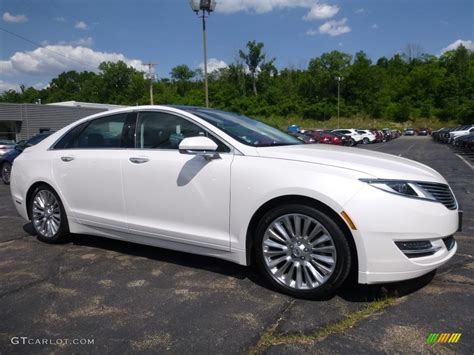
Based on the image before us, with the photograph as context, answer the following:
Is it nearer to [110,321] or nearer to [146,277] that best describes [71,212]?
[146,277]

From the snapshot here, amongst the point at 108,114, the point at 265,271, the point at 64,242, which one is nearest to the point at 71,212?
the point at 64,242

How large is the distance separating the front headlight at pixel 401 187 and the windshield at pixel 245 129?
1.08 metres

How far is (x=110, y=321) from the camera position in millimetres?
2943

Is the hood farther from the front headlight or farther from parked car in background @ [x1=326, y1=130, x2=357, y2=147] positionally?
parked car in background @ [x1=326, y1=130, x2=357, y2=147]

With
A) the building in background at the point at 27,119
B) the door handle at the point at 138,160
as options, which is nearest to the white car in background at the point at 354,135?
the building in background at the point at 27,119

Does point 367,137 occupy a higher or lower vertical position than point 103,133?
lower

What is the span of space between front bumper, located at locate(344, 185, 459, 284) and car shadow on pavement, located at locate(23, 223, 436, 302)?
33cm

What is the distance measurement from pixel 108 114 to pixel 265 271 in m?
2.36

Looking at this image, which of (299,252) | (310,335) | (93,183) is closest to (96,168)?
(93,183)

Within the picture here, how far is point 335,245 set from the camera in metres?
3.04

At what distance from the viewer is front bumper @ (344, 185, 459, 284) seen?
2900mm

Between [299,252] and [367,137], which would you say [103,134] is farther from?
[367,137]

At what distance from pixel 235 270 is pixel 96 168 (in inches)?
67.7

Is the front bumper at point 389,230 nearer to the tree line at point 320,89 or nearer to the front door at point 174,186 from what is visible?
the front door at point 174,186
